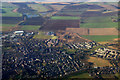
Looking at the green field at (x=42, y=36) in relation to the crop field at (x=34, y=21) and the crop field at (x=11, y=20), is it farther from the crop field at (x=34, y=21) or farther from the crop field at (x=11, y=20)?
the crop field at (x=11, y=20)

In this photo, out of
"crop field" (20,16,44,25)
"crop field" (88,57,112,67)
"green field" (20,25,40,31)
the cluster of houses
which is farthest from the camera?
"crop field" (20,16,44,25)

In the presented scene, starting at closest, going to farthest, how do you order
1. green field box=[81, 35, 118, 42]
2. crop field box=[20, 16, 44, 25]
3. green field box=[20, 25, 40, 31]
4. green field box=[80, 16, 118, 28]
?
1. green field box=[81, 35, 118, 42]
2. green field box=[20, 25, 40, 31]
3. green field box=[80, 16, 118, 28]
4. crop field box=[20, 16, 44, 25]

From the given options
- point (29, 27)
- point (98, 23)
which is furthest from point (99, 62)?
point (29, 27)

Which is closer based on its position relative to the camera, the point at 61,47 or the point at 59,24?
the point at 61,47

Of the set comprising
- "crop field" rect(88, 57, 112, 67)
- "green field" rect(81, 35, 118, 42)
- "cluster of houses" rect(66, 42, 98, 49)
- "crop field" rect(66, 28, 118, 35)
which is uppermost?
"crop field" rect(66, 28, 118, 35)

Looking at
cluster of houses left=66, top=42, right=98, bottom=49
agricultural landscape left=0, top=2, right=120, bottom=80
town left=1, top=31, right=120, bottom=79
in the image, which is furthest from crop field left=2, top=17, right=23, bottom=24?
cluster of houses left=66, top=42, right=98, bottom=49

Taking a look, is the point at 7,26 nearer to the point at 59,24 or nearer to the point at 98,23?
the point at 59,24

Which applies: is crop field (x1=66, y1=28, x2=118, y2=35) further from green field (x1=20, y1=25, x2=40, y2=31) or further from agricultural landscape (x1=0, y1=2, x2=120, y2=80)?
green field (x1=20, y1=25, x2=40, y2=31)
